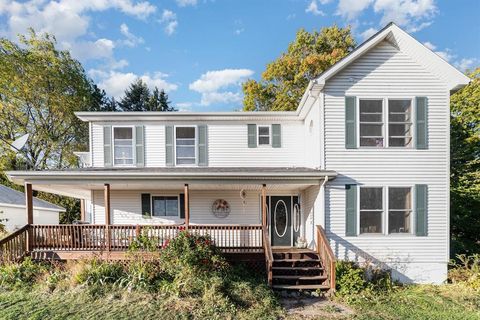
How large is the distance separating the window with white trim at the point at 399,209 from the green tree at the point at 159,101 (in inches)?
1112

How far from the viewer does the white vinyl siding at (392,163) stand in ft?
27.5

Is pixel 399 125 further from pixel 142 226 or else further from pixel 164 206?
pixel 164 206

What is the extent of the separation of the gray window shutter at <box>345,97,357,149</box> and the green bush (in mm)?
9714

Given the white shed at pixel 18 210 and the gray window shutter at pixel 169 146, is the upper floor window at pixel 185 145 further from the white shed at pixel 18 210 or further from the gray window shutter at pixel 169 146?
the white shed at pixel 18 210

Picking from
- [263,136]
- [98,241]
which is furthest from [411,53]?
[98,241]

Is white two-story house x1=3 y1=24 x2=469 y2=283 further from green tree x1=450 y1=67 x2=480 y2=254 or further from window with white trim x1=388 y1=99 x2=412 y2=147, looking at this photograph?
green tree x1=450 y1=67 x2=480 y2=254

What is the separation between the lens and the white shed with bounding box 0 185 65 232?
643 inches

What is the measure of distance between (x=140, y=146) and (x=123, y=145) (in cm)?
75

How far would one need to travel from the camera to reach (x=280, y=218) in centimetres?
1081

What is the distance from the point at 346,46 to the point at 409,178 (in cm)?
1443

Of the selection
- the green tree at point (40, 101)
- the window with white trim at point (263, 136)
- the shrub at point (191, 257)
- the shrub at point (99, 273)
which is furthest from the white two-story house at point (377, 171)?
the green tree at point (40, 101)

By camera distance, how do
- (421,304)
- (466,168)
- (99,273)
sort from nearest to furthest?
1. (421,304)
2. (99,273)
3. (466,168)

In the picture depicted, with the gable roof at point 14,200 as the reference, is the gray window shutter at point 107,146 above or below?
above

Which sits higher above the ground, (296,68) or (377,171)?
(296,68)
